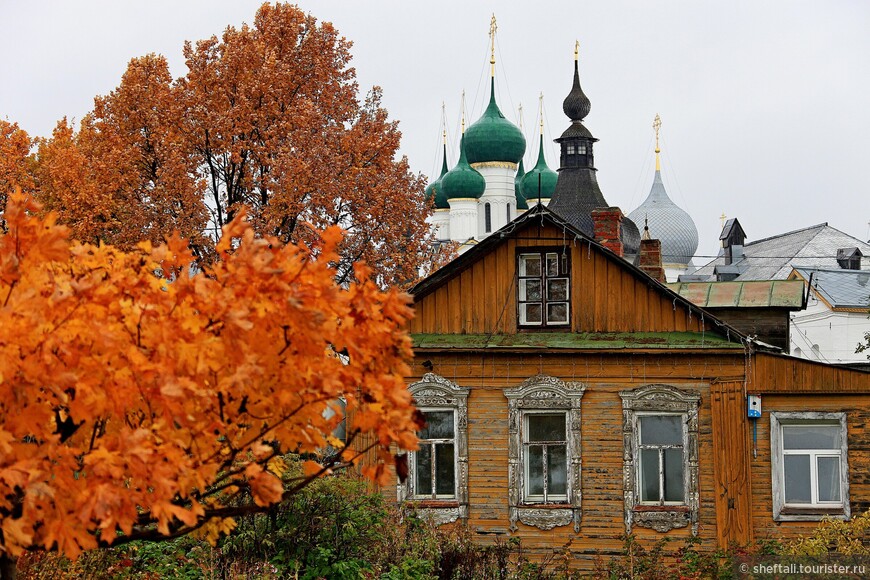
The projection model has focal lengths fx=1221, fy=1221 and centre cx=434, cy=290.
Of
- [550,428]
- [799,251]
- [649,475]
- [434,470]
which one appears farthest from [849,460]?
[799,251]

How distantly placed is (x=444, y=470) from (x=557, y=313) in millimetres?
3072

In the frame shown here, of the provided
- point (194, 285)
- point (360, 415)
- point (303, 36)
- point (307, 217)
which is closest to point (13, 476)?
point (194, 285)

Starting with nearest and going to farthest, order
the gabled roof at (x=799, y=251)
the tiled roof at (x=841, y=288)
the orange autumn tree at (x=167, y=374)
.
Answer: the orange autumn tree at (x=167, y=374) < the tiled roof at (x=841, y=288) < the gabled roof at (x=799, y=251)

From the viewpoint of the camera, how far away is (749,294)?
72.1 feet

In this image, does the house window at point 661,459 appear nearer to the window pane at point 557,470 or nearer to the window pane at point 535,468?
the window pane at point 557,470

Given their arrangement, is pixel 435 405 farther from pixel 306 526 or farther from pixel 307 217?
pixel 307 217

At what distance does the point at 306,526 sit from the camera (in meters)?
16.3

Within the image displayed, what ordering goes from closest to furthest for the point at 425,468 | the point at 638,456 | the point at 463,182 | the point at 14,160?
the point at 638,456 → the point at 425,468 → the point at 14,160 → the point at 463,182

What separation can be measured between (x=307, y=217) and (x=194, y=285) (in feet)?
73.9

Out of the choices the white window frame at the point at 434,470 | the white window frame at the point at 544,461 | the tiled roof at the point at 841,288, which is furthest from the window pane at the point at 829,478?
Answer: the tiled roof at the point at 841,288

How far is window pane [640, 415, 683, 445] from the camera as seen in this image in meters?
18.8

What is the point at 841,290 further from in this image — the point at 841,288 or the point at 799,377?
the point at 799,377

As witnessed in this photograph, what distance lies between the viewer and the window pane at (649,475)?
1888 centimetres

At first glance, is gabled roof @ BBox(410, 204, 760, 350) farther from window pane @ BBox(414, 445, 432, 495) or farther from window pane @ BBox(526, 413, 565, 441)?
window pane @ BBox(414, 445, 432, 495)
